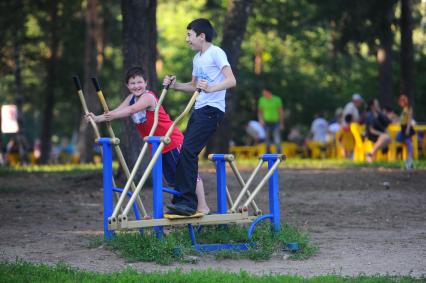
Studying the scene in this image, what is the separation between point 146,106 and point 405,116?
42.0ft

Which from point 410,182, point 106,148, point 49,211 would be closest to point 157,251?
point 106,148

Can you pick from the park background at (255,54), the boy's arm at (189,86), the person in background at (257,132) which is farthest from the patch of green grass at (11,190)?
the person in background at (257,132)

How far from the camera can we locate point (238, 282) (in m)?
7.25

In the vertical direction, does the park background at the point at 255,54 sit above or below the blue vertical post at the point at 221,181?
above

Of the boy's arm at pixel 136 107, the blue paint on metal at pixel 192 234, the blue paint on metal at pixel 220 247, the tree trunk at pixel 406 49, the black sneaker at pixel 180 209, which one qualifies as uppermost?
the tree trunk at pixel 406 49

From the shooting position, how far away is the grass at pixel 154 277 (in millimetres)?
7348

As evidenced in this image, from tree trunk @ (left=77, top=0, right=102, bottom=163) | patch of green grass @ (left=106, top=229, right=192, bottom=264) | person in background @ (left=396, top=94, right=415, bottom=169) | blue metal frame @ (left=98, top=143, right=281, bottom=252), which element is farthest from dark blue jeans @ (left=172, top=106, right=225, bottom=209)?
tree trunk @ (left=77, top=0, right=102, bottom=163)

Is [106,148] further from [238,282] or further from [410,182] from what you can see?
[410,182]

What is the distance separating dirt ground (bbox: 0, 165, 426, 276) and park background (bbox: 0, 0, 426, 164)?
5.48 metres

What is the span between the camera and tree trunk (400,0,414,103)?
25.5 meters

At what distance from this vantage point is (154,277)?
24.3 feet

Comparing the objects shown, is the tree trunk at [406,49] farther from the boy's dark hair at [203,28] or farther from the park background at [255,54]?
the boy's dark hair at [203,28]

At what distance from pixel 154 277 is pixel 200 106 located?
2303mm

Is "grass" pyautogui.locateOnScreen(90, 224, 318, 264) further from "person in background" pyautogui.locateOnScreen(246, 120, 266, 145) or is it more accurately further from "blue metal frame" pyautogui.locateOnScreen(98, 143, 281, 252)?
"person in background" pyautogui.locateOnScreen(246, 120, 266, 145)
